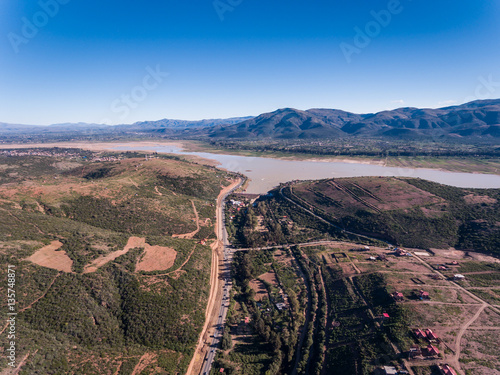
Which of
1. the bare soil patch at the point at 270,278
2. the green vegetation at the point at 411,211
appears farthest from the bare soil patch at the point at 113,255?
the green vegetation at the point at 411,211

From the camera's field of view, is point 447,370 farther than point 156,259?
No

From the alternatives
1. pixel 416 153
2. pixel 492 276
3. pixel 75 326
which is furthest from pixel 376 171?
pixel 75 326

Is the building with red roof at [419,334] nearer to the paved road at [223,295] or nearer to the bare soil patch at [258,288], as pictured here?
the bare soil patch at [258,288]

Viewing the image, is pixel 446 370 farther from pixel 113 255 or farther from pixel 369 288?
pixel 113 255

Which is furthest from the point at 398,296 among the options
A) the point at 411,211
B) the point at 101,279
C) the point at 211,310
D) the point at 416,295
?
the point at 101,279

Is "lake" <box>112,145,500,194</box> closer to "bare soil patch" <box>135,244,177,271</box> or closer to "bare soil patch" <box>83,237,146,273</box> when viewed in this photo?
"bare soil patch" <box>135,244,177,271</box>

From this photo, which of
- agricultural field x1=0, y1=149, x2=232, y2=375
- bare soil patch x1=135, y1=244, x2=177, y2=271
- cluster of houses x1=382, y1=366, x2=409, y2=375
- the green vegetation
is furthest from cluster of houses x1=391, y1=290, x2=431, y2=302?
bare soil patch x1=135, y1=244, x2=177, y2=271

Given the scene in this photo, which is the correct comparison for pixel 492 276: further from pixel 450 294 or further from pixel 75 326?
pixel 75 326
